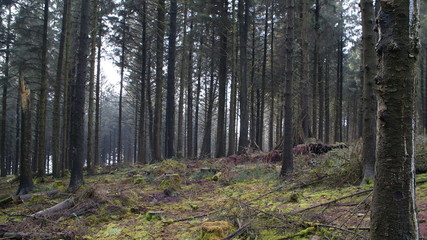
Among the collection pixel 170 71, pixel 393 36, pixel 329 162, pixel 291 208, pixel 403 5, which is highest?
pixel 170 71

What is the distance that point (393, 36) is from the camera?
1.99m

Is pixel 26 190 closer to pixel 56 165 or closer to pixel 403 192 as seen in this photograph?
pixel 56 165

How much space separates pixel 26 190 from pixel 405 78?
10421 millimetres

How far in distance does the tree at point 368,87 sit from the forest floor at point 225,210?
42cm

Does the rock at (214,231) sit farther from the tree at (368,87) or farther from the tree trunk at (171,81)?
the tree trunk at (171,81)

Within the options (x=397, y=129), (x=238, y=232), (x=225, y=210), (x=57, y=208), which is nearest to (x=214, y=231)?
(x=238, y=232)

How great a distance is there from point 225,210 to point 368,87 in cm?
333

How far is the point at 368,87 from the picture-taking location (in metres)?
5.25

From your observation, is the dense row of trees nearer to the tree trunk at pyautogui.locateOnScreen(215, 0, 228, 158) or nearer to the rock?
the tree trunk at pyautogui.locateOnScreen(215, 0, 228, 158)

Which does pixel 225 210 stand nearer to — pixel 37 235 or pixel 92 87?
pixel 37 235

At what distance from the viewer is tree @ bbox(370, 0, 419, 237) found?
1.95m

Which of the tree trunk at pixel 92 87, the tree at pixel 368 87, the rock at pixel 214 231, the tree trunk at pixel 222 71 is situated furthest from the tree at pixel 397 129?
the tree trunk at pixel 222 71

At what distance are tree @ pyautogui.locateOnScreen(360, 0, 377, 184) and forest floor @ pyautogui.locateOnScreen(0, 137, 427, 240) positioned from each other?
1.38 feet

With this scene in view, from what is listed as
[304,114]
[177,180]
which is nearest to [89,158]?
[177,180]
